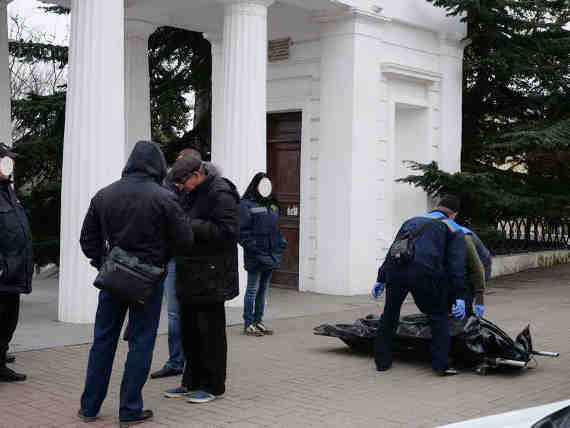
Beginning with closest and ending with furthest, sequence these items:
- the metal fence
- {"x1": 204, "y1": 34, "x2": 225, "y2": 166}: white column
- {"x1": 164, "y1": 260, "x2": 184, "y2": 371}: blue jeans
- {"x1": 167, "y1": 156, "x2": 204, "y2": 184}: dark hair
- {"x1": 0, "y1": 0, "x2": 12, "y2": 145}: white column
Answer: {"x1": 167, "y1": 156, "x2": 204, "y2": 184}: dark hair, {"x1": 164, "y1": 260, "x2": 184, "y2": 371}: blue jeans, {"x1": 0, "y1": 0, "x2": 12, "y2": 145}: white column, {"x1": 204, "y1": 34, "x2": 225, "y2": 166}: white column, the metal fence

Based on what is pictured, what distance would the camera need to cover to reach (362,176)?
13336 millimetres

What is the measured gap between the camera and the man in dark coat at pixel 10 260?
6512 millimetres

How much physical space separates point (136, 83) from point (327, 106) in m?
3.56

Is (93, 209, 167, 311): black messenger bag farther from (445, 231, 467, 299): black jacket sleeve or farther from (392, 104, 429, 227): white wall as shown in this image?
(392, 104, 429, 227): white wall

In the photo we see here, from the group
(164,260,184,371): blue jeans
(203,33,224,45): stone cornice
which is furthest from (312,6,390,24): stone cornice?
(164,260,184,371): blue jeans

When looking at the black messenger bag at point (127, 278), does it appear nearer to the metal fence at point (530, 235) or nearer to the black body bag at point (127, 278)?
the black body bag at point (127, 278)

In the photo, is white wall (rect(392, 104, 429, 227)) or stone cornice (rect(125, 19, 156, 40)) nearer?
stone cornice (rect(125, 19, 156, 40))

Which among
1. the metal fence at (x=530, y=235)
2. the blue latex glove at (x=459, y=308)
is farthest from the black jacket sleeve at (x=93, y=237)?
the metal fence at (x=530, y=235)

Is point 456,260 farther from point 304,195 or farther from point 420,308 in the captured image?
point 304,195

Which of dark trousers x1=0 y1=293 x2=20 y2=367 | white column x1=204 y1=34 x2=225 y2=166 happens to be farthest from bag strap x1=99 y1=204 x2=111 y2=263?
white column x1=204 y1=34 x2=225 y2=166

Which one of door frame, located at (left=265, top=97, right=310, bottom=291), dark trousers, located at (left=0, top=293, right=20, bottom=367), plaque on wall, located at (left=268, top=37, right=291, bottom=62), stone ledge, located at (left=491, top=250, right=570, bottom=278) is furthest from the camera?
stone ledge, located at (left=491, top=250, right=570, bottom=278)

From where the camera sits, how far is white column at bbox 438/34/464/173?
49.9ft

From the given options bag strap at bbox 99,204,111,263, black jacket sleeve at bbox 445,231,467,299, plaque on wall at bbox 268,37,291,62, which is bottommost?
black jacket sleeve at bbox 445,231,467,299

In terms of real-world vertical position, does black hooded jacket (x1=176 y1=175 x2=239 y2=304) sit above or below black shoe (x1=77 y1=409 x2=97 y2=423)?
above
